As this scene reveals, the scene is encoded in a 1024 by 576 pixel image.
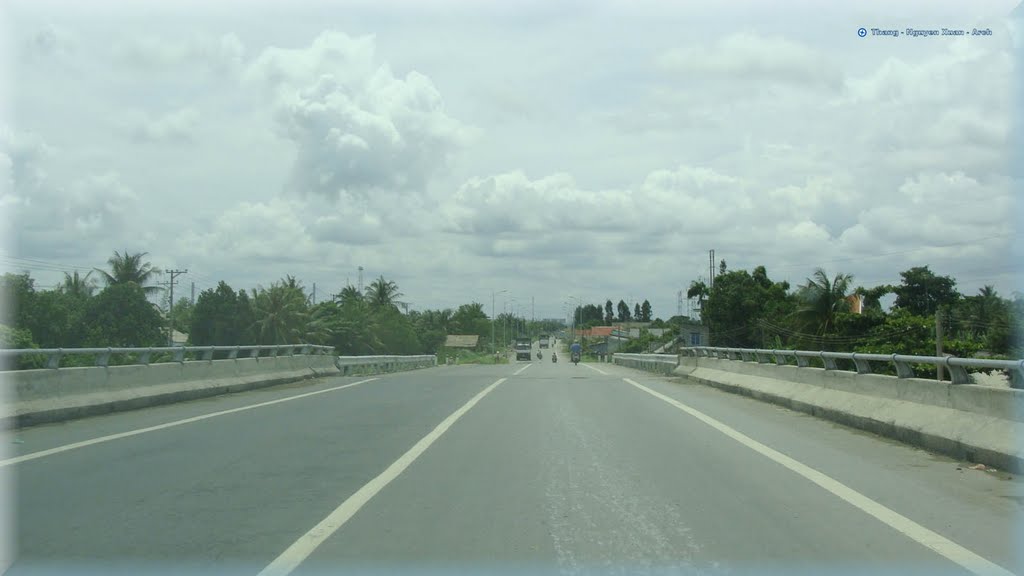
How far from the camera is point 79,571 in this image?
650 centimetres

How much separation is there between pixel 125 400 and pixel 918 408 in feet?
45.2

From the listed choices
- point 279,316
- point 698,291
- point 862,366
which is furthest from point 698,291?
point 862,366

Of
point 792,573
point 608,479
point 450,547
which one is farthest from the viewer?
point 608,479

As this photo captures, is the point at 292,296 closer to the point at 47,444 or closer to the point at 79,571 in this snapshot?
the point at 47,444

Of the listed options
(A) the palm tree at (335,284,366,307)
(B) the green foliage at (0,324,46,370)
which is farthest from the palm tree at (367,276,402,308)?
(B) the green foliage at (0,324,46,370)

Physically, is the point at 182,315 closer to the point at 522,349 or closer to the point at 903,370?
the point at 522,349

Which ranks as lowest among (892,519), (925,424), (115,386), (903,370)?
(892,519)

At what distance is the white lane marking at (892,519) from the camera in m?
6.57

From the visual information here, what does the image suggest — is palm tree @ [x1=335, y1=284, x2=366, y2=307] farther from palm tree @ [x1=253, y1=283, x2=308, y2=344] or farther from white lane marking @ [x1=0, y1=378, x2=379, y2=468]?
white lane marking @ [x1=0, y1=378, x2=379, y2=468]

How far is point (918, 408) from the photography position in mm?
12891

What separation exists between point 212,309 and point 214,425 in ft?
213

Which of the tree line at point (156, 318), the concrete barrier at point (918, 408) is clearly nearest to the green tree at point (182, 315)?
the tree line at point (156, 318)

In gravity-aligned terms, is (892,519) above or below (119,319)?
below

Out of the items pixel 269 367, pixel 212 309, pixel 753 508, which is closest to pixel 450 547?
pixel 753 508
